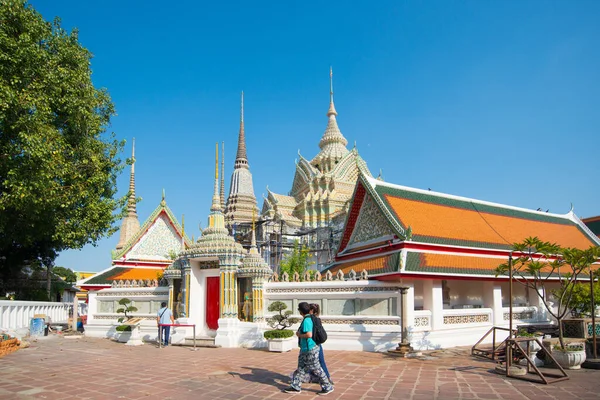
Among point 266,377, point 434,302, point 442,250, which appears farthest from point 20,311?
point 442,250

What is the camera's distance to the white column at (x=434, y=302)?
1291cm

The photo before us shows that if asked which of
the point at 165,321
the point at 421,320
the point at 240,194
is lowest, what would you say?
the point at 165,321

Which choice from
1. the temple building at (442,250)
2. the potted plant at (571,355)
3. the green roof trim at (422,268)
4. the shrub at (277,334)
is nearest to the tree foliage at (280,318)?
the shrub at (277,334)

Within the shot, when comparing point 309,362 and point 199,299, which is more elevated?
point 199,299

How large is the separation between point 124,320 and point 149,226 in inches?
264

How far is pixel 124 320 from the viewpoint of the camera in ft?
55.7

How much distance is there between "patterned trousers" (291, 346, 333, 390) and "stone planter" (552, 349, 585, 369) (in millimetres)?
5095

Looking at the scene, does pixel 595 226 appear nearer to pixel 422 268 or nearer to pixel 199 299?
pixel 422 268

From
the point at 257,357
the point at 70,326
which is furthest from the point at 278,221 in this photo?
the point at 257,357

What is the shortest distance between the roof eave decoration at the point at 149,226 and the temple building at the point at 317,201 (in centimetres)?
1180

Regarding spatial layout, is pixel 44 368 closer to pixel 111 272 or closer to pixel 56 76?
pixel 56 76

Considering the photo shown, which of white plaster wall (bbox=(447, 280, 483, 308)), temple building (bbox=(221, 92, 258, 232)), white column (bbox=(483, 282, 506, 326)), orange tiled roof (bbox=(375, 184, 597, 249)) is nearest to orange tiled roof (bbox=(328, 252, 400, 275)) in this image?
orange tiled roof (bbox=(375, 184, 597, 249))

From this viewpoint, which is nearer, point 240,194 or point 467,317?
point 467,317

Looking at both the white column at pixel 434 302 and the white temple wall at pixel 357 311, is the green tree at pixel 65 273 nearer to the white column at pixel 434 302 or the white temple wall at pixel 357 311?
the white temple wall at pixel 357 311
